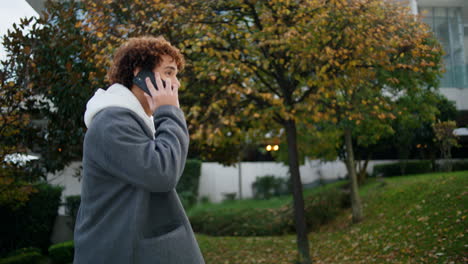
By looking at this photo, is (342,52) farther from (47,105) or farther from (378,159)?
(378,159)

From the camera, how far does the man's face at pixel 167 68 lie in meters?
1.74

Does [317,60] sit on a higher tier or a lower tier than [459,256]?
higher

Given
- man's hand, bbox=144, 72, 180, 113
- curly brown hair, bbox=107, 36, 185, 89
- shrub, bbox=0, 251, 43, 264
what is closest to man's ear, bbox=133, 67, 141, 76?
curly brown hair, bbox=107, 36, 185, 89

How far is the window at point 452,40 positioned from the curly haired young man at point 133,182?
71.9ft

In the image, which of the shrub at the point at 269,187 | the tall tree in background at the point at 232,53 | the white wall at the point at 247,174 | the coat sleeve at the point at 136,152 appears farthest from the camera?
the white wall at the point at 247,174

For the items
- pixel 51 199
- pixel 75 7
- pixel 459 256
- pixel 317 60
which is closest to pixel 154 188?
pixel 317 60

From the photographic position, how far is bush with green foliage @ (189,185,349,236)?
13.2m

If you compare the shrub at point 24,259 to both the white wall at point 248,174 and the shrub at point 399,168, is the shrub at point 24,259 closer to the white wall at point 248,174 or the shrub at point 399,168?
the white wall at point 248,174

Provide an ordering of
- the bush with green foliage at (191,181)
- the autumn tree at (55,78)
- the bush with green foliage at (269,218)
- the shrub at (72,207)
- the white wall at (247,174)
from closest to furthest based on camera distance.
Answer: the autumn tree at (55,78), the bush with green foliage at (269,218), the shrub at (72,207), the bush with green foliage at (191,181), the white wall at (247,174)

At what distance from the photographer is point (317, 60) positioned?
7.41m

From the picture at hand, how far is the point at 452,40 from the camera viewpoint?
70.0 ft

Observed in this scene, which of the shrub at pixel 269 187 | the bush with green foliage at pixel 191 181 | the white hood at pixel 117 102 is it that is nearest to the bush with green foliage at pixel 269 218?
the bush with green foliage at pixel 191 181

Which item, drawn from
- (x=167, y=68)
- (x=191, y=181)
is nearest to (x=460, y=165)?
(x=191, y=181)

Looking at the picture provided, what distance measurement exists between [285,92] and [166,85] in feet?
22.2
